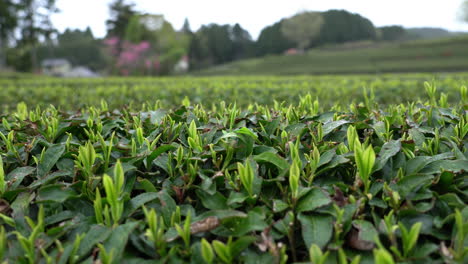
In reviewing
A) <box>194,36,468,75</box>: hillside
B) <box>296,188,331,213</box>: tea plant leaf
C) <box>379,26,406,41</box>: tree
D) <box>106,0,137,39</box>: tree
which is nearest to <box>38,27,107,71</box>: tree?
<box>106,0,137,39</box>: tree

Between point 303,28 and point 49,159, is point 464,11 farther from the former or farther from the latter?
point 49,159

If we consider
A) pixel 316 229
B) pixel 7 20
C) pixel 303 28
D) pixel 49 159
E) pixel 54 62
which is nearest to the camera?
pixel 316 229

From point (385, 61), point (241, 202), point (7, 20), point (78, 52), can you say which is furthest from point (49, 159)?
point (78, 52)

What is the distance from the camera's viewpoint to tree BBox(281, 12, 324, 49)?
160 ft

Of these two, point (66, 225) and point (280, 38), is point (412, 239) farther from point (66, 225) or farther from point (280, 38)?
point (280, 38)

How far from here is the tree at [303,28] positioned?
160 feet

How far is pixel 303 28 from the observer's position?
50.1 metres

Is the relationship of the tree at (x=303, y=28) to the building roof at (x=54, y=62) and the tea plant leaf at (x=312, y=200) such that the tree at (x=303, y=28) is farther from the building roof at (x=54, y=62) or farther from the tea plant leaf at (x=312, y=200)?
the tea plant leaf at (x=312, y=200)

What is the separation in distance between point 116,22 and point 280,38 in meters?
22.8

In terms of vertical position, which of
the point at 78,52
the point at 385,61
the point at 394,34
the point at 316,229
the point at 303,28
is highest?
the point at 78,52

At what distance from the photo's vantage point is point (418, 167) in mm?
1289

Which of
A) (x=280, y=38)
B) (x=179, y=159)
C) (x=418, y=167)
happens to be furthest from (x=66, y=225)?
(x=280, y=38)

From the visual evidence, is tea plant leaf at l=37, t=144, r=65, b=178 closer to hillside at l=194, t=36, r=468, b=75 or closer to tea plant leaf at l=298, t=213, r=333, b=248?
tea plant leaf at l=298, t=213, r=333, b=248

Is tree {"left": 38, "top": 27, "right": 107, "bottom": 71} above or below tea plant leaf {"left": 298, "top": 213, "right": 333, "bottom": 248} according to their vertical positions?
above
